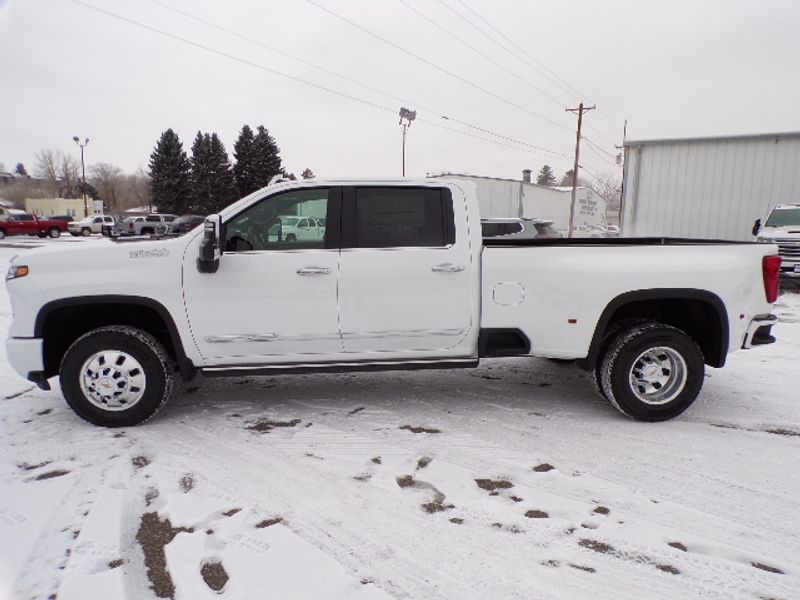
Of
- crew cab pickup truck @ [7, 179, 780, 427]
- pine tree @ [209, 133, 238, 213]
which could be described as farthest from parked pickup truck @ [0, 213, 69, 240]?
crew cab pickup truck @ [7, 179, 780, 427]

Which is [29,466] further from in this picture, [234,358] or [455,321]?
[455,321]

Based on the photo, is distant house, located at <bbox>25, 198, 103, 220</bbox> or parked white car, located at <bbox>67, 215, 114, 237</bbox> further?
distant house, located at <bbox>25, 198, 103, 220</bbox>

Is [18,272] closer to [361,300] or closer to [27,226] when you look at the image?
[361,300]

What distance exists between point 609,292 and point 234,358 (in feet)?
9.91

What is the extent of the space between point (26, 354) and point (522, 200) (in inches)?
1451

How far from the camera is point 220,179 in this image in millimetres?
60562

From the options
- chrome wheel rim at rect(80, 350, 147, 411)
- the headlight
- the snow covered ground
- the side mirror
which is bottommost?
the snow covered ground

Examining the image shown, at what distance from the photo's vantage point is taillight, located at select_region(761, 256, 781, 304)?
4277mm

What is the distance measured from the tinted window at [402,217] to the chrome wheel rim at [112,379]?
1.99 m

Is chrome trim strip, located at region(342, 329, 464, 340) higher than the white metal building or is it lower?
lower

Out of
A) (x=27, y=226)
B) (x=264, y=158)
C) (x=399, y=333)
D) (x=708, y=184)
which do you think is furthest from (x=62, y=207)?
(x=399, y=333)

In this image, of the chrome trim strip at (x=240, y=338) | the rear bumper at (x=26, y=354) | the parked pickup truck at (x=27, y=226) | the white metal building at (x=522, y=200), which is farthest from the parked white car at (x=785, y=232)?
the parked pickup truck at (x=27, y=226)

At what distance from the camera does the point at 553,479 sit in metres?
3.43

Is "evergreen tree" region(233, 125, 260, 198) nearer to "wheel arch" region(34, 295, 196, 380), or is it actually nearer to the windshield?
the windshield
